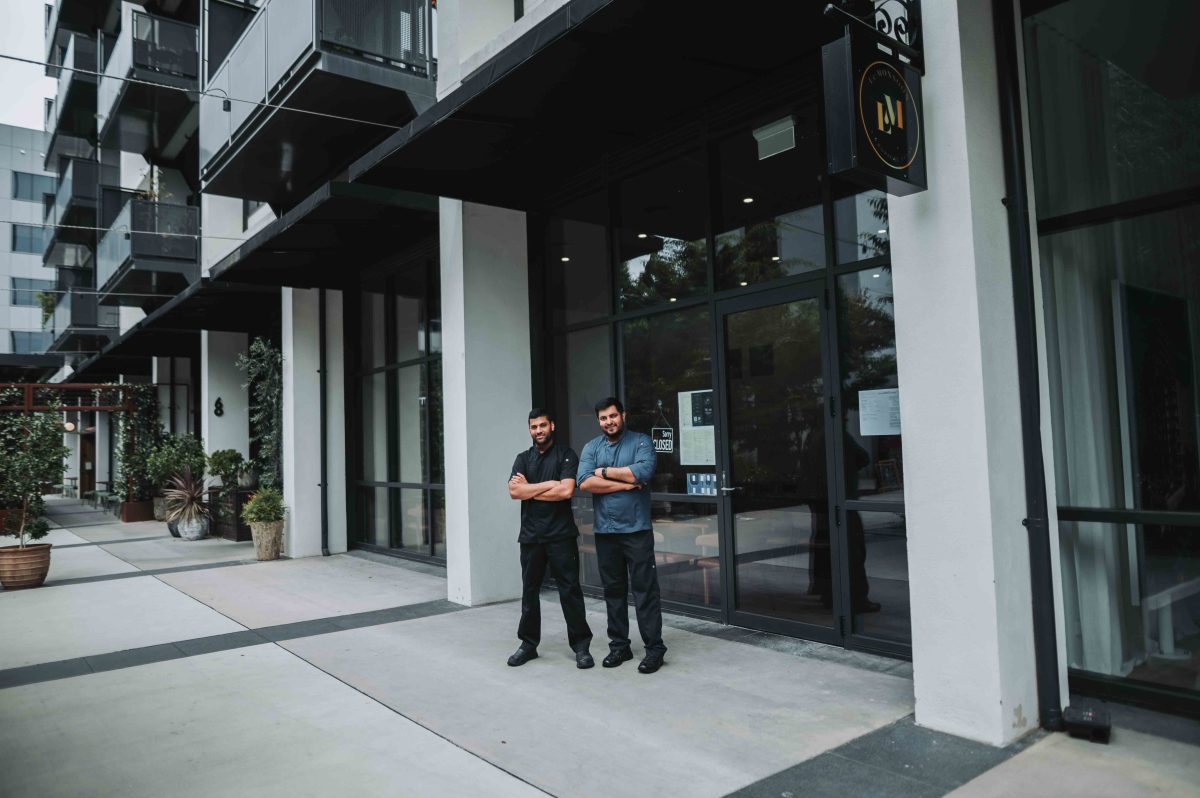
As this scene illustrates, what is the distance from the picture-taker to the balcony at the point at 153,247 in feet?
53.4

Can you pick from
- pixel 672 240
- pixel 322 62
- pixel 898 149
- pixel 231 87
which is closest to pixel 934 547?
pixel 898 149

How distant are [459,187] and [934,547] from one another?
551 centimetres

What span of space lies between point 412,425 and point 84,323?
1749cm

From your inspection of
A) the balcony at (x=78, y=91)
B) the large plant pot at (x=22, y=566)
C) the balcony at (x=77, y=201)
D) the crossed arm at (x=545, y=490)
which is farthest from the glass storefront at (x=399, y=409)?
the balcony at (x=77, y=201)

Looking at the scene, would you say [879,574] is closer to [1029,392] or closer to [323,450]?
[1029,392]

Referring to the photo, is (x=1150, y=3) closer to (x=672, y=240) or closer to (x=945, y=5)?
(x=945, y=5)

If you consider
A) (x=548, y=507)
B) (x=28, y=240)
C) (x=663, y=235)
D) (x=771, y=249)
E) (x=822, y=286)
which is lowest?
(x=548, y=507)

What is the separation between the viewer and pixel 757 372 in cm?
643

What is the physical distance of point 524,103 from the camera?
242 inches

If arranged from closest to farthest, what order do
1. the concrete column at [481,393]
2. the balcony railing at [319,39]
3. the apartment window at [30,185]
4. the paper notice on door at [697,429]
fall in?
the paper notice on door at [697,429], the concrete column at [481,393], the balcony railing at [319,39], the apartment window at [30,185]

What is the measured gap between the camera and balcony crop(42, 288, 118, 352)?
76.7 feet

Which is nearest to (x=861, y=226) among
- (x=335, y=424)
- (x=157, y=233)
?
(x=335, y=424)

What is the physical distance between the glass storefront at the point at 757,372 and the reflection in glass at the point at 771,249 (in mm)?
13

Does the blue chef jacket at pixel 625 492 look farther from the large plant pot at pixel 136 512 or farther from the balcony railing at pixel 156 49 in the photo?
the large plant pot at pixel 136 512
